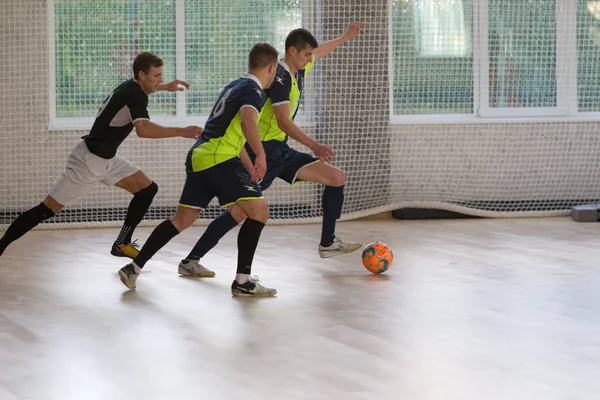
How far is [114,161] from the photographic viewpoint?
5398 millimetres

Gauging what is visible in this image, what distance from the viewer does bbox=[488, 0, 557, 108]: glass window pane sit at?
27.1 ft

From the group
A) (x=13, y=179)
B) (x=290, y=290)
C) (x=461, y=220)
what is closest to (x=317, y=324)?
(x=290, y=290)

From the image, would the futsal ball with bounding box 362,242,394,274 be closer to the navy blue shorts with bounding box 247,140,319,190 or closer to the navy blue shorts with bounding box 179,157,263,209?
the navy blue shorts with bounding box 247,140,319,190

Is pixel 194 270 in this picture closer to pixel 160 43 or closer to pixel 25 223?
pixel 25 223

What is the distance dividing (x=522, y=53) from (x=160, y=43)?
3.11 metres

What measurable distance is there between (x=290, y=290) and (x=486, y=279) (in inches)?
41.3

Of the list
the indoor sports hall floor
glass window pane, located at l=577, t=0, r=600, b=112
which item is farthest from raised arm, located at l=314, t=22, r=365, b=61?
glass window pane, located at l=577, t=0, r=600, b=112

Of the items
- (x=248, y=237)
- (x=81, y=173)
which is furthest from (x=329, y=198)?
(x=81, y=173)

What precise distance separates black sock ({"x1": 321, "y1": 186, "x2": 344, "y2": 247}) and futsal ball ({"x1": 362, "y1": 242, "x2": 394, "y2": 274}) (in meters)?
0.35

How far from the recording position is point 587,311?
411 cm

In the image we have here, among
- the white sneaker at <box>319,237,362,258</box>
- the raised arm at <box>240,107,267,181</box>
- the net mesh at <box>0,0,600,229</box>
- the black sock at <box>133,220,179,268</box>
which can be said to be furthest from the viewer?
the net mesh at <box>0,0,600,229</box>

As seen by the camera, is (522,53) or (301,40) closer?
(301,40)

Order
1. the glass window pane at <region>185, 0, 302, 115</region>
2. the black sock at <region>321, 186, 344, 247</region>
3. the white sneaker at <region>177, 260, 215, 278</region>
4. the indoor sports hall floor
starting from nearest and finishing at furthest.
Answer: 1. the indoor sports hall floor
2. the white sneaker at <region>177, 260, 215, 278</region>
3. the black sock at <region>321, 186, 344, 247</region>
4. the glass window pane at <region>185, 0, 302, 115</region>

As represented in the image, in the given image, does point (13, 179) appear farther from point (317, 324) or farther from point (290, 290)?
point (317, 324)
